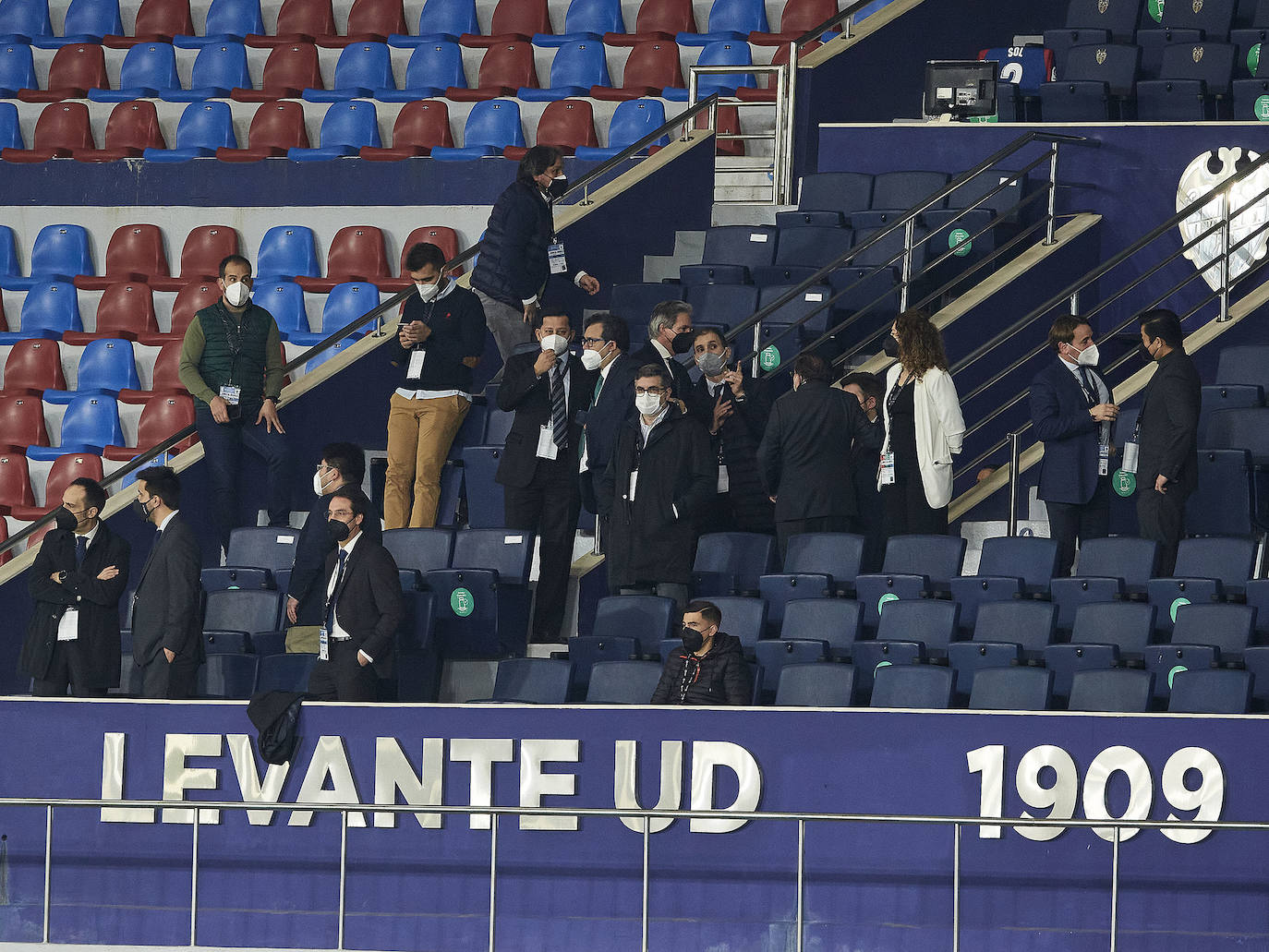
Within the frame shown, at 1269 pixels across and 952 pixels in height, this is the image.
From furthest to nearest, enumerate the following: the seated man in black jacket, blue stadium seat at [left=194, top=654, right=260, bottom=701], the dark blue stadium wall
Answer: the dark blue stadium wall → blue stadium seat at [left=194, top=654, right=260, bottom=701] → the seated man in black jacket

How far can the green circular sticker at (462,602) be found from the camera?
9227mm

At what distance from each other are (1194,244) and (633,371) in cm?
316

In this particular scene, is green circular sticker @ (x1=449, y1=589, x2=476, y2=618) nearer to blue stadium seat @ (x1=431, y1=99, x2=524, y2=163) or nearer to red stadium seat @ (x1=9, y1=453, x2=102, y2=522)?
red stadium seat @ (x1=9, y1=453, x2=102, y2=522)

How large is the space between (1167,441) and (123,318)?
725 centimetres

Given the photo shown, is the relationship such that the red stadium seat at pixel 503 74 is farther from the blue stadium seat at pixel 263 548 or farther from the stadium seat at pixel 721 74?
the blue stadium seat at pixel 263 548

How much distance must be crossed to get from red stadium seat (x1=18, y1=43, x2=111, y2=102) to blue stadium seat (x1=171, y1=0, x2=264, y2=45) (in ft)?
1.85

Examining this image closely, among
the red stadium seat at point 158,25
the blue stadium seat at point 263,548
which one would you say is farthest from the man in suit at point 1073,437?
the red stadium seat at point 158,25

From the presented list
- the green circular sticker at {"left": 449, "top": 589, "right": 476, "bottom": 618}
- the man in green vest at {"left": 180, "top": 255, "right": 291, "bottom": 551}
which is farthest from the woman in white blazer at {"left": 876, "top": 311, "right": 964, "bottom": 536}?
the man in green vest at {"left": 180, "top": 255, "right": 291, "bottom": 551}

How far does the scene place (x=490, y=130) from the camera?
14312 mm

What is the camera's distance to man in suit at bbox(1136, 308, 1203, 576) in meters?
8.88

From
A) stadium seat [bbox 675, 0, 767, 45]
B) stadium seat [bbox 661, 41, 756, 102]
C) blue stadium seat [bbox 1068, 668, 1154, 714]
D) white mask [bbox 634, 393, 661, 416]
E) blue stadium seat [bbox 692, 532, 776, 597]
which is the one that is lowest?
blue stadium seat [bbox 1068, 668, 1154, 714]

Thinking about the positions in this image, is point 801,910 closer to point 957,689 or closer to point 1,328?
point 957,689

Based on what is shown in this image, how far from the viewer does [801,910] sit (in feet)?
23.6

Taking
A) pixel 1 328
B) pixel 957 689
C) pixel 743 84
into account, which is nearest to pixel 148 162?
pixel 1 328
